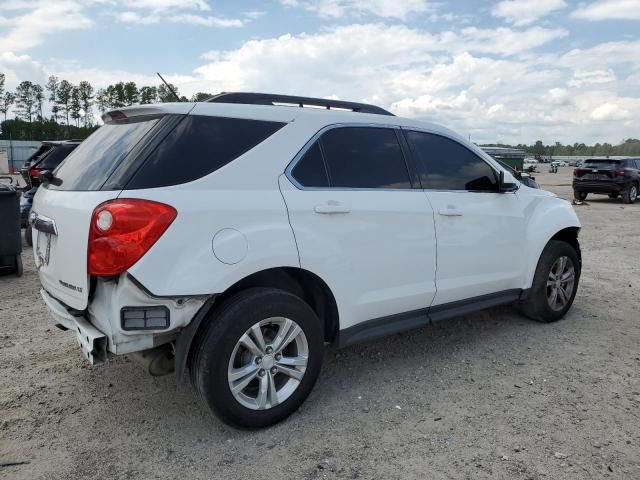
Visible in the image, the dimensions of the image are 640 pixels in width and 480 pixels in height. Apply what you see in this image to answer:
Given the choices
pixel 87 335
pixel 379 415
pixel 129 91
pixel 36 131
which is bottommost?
pixel 379 415

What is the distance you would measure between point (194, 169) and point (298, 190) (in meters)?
0.63

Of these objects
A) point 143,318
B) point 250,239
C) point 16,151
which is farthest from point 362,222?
point 16,151

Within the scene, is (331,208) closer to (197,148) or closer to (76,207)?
(197,148)

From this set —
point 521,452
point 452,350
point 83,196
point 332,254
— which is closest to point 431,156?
point 332,254

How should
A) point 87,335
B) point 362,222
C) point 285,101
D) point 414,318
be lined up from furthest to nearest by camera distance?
1. point 414,318
2. point 285,101
3. point 362,222
4. point 87,335

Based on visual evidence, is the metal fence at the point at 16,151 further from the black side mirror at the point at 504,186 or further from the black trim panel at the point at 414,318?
the black trim panel at the point at 414,318

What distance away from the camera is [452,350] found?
434 centimetres

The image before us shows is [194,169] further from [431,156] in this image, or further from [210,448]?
[431,156]

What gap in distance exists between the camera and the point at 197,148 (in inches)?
113

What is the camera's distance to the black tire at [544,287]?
4.76 m

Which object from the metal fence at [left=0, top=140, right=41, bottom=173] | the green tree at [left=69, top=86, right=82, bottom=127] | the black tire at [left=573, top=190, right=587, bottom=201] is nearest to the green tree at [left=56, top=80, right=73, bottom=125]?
the green tree at [left=69, top=86, right=82, bottom=127]

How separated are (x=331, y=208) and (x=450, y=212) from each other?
3.66 feet

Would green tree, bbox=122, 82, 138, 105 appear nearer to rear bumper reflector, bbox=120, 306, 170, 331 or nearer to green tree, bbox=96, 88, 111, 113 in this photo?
green tree, bbox=96, 88, 111, 113

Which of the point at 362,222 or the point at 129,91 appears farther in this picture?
the point at 129,91
